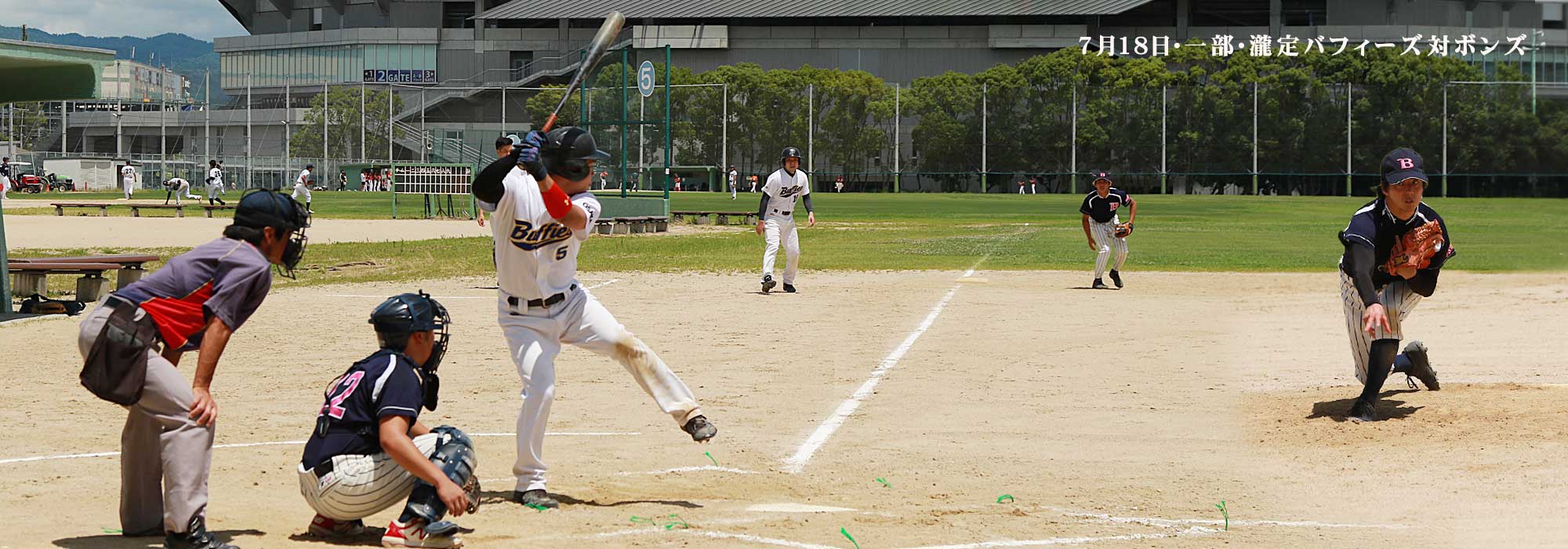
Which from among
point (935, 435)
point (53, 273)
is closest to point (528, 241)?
point (935, 435)

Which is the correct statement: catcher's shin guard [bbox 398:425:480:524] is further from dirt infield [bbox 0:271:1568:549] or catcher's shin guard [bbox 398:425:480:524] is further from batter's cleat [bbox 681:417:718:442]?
batter's cleat [bbox 681:417:718:442]

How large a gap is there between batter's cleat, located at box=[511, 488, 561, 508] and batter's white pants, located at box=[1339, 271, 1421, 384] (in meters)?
5.11

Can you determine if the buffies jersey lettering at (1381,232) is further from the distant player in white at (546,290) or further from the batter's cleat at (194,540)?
the batter's cleat at (194,540)

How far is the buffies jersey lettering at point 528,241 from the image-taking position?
705 cm

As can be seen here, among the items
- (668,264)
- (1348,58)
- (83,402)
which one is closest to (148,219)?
(668,264)

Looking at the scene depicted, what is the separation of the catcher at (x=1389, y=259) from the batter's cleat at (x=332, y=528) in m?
5.90

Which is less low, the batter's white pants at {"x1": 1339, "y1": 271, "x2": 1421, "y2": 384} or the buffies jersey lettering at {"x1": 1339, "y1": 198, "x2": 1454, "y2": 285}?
the buffies jersey lettering at {"x1": 1339, "y1": 198, "x2": 1454, "y2": 285}

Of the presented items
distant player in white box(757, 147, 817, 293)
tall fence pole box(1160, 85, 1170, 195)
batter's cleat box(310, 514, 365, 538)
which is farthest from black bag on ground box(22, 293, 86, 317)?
tall fence pole box(1160, 85, 1170, 195)

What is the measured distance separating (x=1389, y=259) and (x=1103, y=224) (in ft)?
38.0

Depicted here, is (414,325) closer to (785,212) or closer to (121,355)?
(121,355)

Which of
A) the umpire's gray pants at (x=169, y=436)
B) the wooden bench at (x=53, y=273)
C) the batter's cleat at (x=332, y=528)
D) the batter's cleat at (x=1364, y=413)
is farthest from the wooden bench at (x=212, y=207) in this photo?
the batter's cleat at (x=332, y=528)

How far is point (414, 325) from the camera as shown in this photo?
594 centimetres

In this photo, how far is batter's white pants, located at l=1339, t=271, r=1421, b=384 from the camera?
9312mm

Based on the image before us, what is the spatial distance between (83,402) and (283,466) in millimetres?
3026
